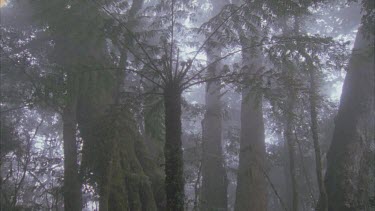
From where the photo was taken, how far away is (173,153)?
477cm

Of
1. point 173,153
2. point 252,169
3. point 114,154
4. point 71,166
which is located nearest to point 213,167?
point 252,169

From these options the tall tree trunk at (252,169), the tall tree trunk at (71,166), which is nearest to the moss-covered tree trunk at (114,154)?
the tall tree trunk at (71,166)

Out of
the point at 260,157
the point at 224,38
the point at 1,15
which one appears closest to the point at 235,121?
the point at 260,157

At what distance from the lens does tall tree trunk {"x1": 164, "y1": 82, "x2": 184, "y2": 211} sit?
464cm

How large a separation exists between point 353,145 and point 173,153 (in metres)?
4.62

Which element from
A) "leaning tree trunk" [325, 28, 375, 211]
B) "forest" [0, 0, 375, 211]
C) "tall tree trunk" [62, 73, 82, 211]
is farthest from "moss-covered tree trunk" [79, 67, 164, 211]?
"leaning tree trunk" [325, 28, 375, 211]

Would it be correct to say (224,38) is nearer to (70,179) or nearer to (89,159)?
(89,159)

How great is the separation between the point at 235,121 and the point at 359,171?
13.6m

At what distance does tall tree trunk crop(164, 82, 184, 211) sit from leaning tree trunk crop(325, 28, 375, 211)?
13.4 ft

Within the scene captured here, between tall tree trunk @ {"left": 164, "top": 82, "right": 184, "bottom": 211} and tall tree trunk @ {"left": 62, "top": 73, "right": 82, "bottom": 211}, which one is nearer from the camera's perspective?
tall tree trunk @ {"left": 164, "top": 82, "right": 184, "bottom": 211}

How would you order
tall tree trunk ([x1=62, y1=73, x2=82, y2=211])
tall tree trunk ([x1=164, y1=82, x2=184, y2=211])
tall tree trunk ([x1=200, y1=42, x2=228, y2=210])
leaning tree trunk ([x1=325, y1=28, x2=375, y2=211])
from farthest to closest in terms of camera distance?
1. tall tree trunk ([x1=200, y1=42, x2=228, y2=210])
2. tall tree trunk ([x1=62, y1=73, x2=82, y2=211])
3. leaning tree trunk ([x1=325, y1=28, x2=375, y2=211])
4. tall tree trunk ([x1=164, y1=82, x2=184, y2=211])

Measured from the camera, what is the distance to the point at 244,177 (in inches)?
352

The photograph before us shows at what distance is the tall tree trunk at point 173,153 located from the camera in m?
4.64

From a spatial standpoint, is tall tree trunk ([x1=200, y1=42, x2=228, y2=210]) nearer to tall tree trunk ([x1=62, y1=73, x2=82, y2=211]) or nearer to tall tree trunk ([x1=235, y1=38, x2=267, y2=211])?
tall tree trunk ([x1=235, y1=38, x2=267, y2=211])
